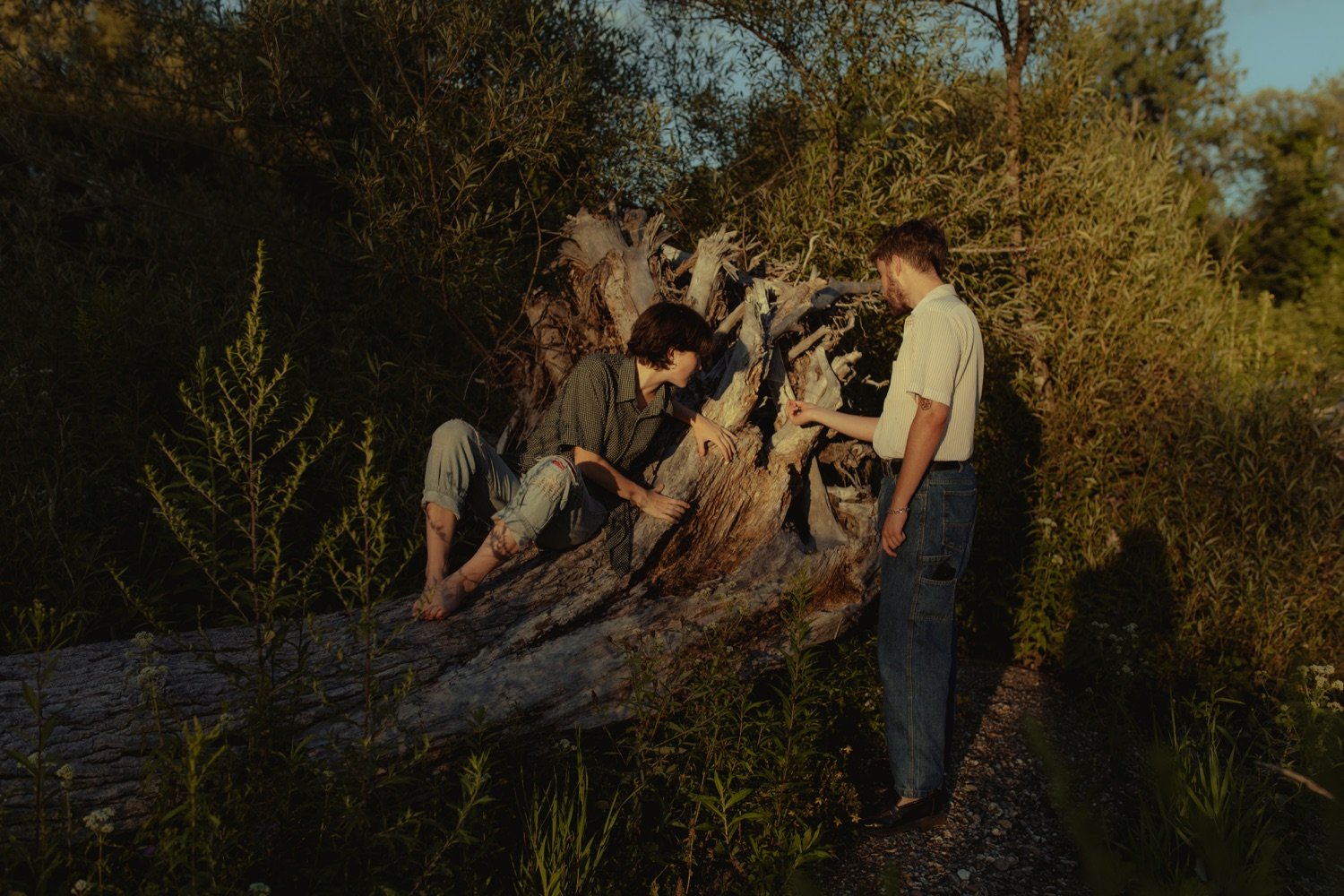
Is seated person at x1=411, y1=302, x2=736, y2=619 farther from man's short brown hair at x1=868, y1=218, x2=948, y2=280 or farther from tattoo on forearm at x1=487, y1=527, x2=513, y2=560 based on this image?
man's short brown hair at x1=868, y1=218, x2=948, y2=280

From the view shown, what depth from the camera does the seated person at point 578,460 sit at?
4.11 meters

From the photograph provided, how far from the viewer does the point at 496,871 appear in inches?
137

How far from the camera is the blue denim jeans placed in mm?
3994

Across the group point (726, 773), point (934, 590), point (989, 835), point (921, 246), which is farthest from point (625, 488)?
point (989, 835)

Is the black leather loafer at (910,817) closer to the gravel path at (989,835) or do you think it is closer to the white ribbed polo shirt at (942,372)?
the gravel path at (989,835)

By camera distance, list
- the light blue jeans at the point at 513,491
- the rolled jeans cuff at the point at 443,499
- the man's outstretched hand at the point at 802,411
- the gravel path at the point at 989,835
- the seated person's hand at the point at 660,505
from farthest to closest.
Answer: the man's outstretched hand at the point at 802,411 < the seated person's hand at the point at 660,505 < the rolled jeans cuff at the point at 443,499 < the light blue jeans at the point at 513,491 < the gravel path at the point at 989,835

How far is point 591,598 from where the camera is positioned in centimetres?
418

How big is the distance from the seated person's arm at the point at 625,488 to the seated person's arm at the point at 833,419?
75 cm

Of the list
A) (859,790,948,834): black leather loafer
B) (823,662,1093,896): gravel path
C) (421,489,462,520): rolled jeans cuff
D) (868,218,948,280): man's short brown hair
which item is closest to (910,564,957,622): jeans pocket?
(823,662,1093,896): gravel path

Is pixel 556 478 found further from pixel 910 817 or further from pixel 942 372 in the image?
pixel 910 817

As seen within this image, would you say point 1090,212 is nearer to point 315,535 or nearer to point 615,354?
point 615,354

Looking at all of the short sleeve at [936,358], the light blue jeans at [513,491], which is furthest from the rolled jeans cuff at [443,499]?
the short sleeve at [936,358]

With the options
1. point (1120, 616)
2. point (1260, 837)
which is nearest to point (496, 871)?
point (1260, 837)

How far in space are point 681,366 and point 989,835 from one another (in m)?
2.49
